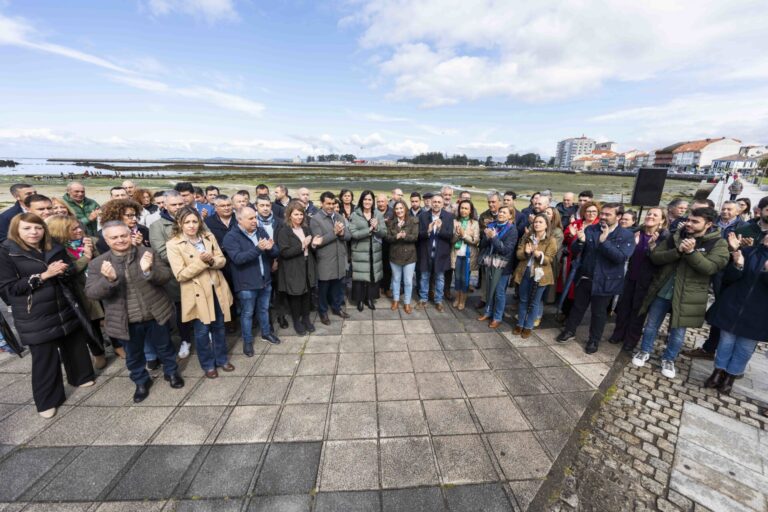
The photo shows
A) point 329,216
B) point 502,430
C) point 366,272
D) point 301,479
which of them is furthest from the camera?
point 366,272

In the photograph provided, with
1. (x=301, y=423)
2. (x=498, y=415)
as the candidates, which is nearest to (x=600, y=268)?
(x=498, y=415)

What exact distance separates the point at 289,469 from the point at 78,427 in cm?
245

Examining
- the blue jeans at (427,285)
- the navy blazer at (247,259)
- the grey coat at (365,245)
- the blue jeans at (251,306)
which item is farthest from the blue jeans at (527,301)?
the blue jeans at (251,306)

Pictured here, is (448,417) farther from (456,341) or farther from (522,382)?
(456,341)

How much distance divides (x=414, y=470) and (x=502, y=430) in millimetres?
1125

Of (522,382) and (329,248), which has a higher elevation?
(329,248)

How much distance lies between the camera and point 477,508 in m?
2.60

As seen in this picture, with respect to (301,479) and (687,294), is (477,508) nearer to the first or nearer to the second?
(301,479)

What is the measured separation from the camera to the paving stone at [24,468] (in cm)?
267

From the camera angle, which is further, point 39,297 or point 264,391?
point 264,391

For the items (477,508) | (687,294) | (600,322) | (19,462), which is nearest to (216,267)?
(19,462)

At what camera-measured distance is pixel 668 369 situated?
171 inches

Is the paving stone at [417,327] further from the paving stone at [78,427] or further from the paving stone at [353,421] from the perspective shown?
the paving stone at [78,427]

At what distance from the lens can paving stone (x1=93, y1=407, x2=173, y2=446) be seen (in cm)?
318
